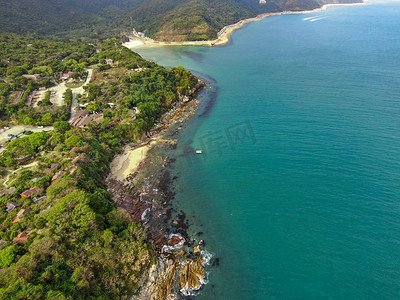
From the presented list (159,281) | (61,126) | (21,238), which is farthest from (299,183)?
(61,126)

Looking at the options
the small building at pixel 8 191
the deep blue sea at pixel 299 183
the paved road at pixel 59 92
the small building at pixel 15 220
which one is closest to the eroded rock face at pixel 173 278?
the deep blue sea at pixel 299 183

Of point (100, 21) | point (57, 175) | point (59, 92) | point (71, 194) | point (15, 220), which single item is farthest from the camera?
point (100, 21)

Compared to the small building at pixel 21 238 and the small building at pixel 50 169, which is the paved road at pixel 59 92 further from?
the small building at pixel 21 238

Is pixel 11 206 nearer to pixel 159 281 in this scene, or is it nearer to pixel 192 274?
pixel 159 281

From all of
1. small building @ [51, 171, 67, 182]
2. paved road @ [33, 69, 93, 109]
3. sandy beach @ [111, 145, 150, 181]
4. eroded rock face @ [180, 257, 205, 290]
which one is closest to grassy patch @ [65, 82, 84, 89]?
paved road @ [33, 69, 93, 109]

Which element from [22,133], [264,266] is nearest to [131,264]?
[264,266]
